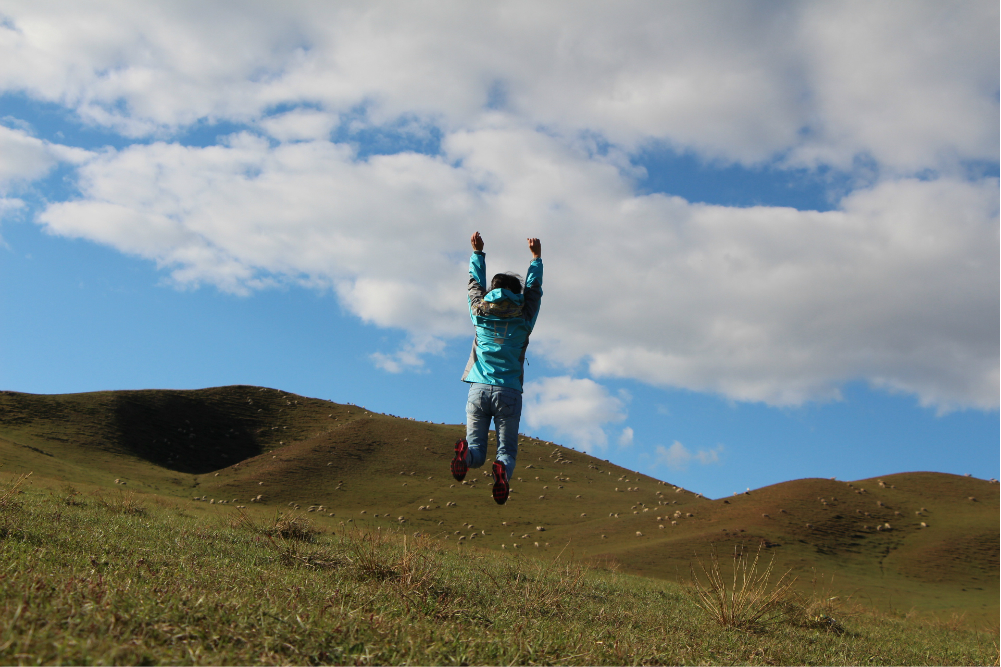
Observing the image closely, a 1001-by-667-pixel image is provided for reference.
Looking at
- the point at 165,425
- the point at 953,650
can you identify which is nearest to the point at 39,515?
the point at 953,650

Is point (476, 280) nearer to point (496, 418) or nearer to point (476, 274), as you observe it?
point (476, 274)

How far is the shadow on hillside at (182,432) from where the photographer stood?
45.9 m

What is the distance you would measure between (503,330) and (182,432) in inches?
1970

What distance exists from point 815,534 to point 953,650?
18.7 meters

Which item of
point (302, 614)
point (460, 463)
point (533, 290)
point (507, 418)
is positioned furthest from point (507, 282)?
point (302, 614)

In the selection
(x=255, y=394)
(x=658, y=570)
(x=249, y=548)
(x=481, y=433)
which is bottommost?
(x=658, y=570)

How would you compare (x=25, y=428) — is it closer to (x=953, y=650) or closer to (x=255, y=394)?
(x=255, y=394)

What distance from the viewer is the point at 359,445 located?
152 ft

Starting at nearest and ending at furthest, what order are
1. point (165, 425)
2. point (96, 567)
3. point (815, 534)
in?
1. point (96, 567)
2. point (815, 534)
3. point (165, 425)

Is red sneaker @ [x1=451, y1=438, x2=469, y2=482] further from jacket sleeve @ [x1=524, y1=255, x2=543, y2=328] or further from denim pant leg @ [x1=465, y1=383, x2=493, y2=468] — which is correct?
jacket sleeve @ [x1=524, y1=255, x2=543, y2=328]

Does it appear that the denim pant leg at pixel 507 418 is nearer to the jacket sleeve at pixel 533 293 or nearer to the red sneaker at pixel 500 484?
the red sneaker at pixel 500 484

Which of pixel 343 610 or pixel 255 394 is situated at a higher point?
pixel 255 394

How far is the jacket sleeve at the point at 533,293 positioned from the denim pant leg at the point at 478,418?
36.9 inches

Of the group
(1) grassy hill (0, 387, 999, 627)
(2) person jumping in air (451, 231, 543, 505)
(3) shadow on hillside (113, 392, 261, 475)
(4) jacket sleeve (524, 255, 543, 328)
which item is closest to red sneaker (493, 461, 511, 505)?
(2) person jumping in air (451, 231, 543, 505)
